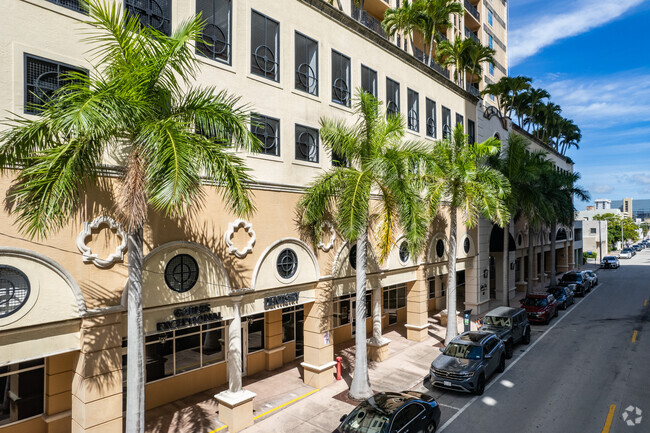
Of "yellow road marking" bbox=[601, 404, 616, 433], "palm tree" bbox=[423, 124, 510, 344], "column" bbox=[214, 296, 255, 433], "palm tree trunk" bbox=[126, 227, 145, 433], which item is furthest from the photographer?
"palm tree" bbox=[423, 124, 510, 344]

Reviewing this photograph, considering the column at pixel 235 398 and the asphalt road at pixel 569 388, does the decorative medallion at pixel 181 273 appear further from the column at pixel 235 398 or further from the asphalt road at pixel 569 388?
the asphalt road at pixel 569 388

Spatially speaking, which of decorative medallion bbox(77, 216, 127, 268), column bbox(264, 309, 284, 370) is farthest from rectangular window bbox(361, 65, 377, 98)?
decorative medallion bbox(77, 216, 127, 268)

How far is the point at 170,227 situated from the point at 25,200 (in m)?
3.84

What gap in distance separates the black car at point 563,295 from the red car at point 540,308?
306cm

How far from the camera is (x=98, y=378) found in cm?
1021

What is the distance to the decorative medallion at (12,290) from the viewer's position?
8.85 meters

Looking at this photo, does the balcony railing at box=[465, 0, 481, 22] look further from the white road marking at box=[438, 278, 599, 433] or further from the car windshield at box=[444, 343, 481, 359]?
the car windshield at box=[444, 343, 481, 359]

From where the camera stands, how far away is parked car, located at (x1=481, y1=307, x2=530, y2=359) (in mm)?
20078

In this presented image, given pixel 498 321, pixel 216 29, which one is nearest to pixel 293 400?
pixel 498 321

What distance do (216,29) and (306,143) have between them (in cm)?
521

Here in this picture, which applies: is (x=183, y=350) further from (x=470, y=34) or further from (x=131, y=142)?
(x=470, y=34)

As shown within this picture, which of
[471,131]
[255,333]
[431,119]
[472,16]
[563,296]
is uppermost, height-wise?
[472,16]

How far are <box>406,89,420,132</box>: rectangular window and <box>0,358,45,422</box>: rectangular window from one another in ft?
62.8

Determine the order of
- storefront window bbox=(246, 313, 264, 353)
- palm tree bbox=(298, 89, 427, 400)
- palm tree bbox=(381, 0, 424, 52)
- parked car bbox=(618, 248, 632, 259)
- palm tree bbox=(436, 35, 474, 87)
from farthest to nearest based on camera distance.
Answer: parked car bbox=(618, 248, 632, 259) → palm tree bbox=(436, 35, 474, 87) → palm tree bbox=(381, 0, 424, 52) → storefront window bbox=(246, 313, 264, 353) → palm tree bbox=(298, 89, 427, 400)
